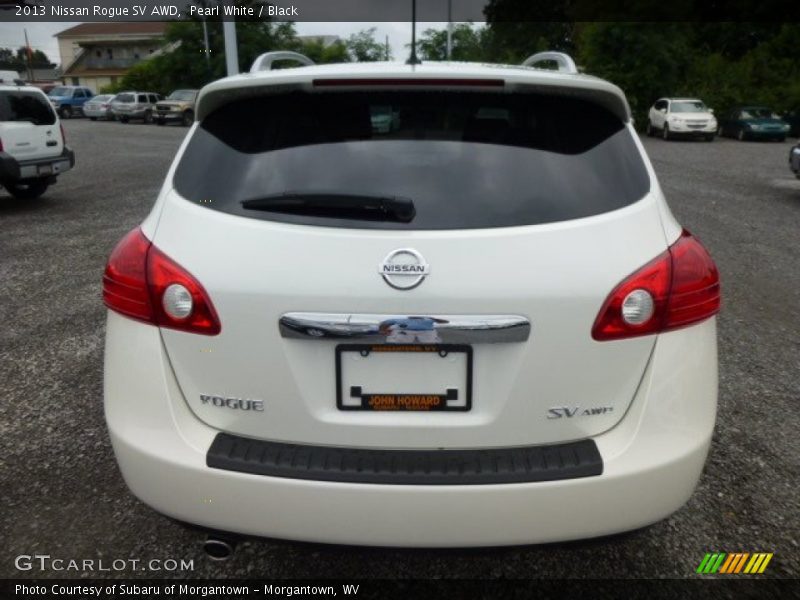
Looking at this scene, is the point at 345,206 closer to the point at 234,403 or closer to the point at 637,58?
the point at 234,403

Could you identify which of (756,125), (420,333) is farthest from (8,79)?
(756,125)

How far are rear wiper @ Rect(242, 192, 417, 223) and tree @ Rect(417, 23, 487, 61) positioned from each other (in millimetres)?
50983

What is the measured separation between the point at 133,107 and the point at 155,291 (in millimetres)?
42001

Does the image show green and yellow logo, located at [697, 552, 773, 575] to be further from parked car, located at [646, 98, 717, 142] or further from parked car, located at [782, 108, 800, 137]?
parked car, located at [782, 108, 800, 137]

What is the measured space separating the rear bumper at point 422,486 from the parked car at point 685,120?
2709 cm

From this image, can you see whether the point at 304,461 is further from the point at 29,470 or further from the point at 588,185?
the point at 29,470

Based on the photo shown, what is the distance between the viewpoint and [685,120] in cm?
2633

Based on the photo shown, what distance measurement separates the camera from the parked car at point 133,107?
39.8 metres

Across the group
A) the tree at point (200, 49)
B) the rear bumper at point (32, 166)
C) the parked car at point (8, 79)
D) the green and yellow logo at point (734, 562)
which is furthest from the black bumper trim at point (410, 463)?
the tree at point (200, 49)

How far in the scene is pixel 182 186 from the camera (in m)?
2.12

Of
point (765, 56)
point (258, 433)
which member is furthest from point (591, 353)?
point (765, 56)

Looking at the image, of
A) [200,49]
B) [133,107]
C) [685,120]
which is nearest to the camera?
[685,120]

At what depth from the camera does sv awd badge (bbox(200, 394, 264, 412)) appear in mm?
1904

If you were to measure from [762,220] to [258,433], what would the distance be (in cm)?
984
